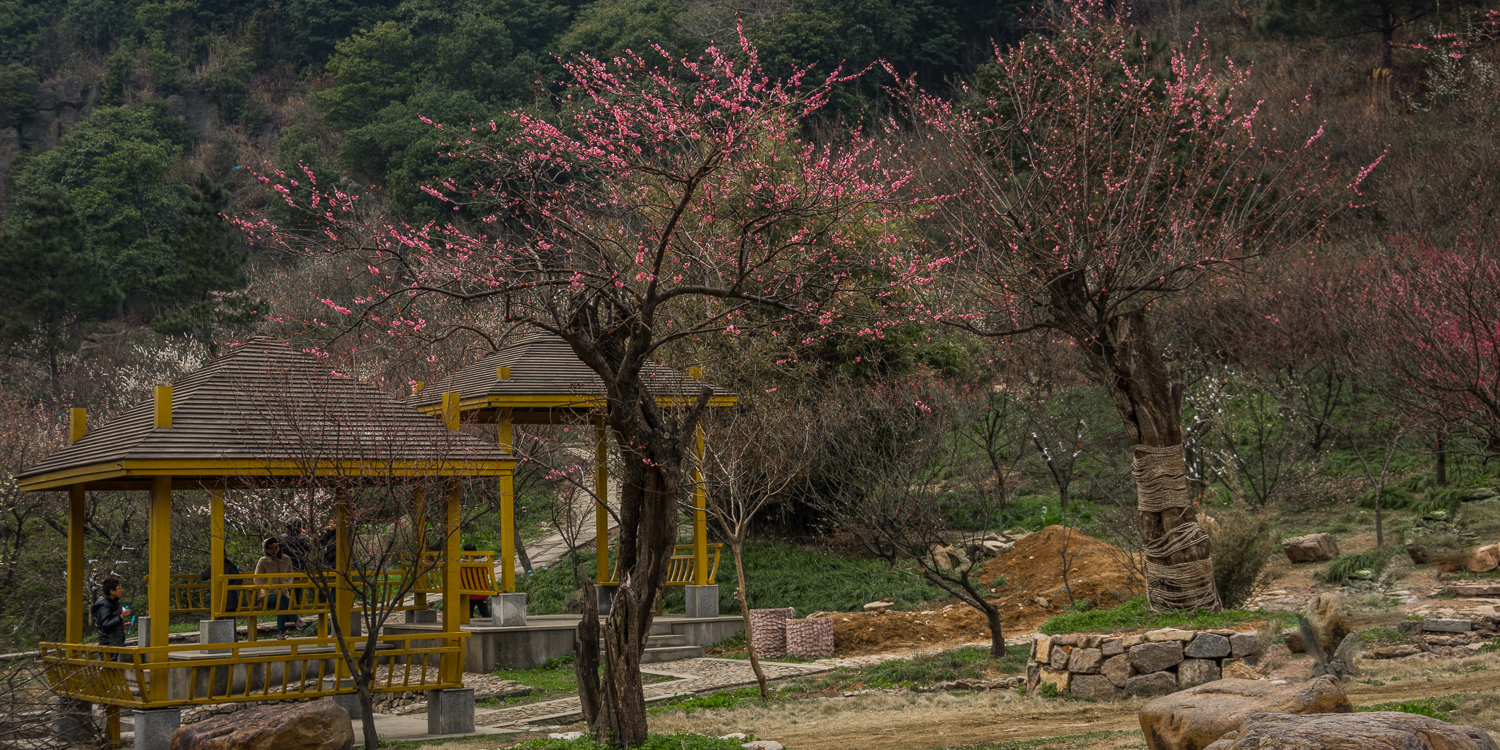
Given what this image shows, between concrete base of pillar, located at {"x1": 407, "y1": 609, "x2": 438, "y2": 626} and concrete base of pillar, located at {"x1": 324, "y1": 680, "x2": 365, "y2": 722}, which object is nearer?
concrete base of pillar, located at {"x1": 324, "y1": 680, "x2": 365, "y2": 722}

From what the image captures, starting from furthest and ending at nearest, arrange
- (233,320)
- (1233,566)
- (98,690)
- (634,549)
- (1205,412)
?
(233,320) → (1205,412) → (1233,566) → (98,690) → (634,549)

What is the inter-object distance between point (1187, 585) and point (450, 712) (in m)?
7.33

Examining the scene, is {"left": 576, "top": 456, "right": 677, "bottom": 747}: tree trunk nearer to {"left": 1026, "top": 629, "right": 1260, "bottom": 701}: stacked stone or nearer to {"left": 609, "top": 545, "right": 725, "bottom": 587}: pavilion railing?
{"left": 1026, "top": 629, "right": 1260, "bottom": 701}: stacked stone

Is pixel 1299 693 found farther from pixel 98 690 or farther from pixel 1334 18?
pixel 1334 18

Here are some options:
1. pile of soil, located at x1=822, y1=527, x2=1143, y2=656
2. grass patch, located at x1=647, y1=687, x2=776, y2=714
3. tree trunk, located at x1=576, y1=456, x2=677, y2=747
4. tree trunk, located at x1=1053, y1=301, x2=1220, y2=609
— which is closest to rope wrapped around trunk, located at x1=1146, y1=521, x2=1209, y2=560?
tree trunk, located at x1=1053, y1=301, x2=1220, y2=609

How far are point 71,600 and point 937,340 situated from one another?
15843 millimetres

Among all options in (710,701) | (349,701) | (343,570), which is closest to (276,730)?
(343,570)

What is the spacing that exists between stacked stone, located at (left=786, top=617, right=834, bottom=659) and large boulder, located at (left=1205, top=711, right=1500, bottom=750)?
10825 millimetres

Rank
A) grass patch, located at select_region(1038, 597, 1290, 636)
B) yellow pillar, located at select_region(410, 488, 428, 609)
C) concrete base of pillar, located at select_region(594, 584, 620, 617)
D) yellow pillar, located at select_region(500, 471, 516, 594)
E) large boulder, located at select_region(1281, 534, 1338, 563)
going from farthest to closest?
concrete base of pillar, located at select_region(594, 584, 620, 617) → large boulder, located at select_region(1281, 534, 1338, 563) → yellow pillar, located at select_region(500, 471, 516, 594) → yellow pillar, located at select_region(410, 488, 428, 609) → grass patch, located at select_region(1038, 597, 1290, 636)

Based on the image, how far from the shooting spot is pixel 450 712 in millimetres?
A: 11461

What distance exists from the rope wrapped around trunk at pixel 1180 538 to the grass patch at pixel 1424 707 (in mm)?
2509

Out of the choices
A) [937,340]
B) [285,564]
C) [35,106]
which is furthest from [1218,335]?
[35,106]

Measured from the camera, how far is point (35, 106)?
2071 inches

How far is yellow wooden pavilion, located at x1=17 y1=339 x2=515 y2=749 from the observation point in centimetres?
1045
